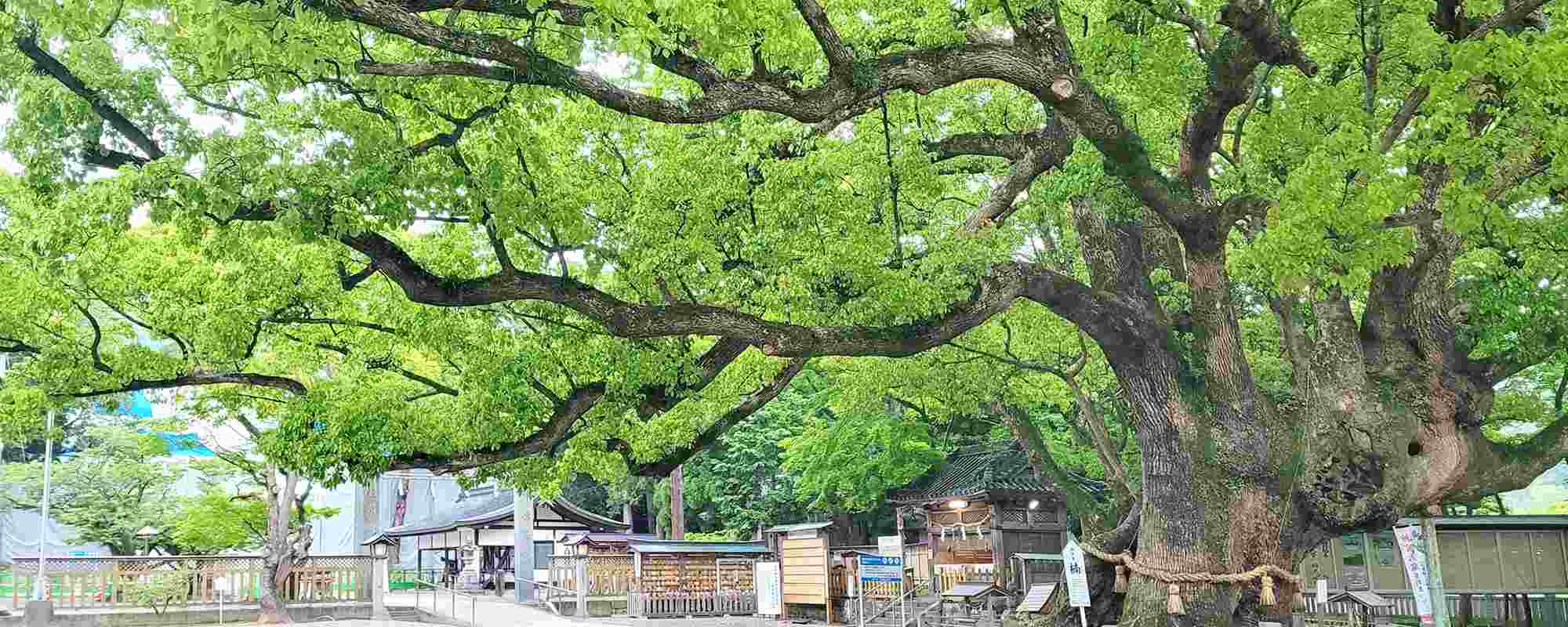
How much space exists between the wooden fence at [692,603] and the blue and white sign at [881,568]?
211 inches

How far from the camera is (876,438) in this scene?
24.3m

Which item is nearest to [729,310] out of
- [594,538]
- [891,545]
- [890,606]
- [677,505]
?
[891,545]

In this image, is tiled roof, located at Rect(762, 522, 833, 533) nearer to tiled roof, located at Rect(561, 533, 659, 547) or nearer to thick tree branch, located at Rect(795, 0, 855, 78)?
tiled roof, located at Rect(561, 533, 659, 547)

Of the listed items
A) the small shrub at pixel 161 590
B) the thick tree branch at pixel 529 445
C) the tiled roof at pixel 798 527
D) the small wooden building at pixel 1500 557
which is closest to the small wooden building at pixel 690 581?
the tiled roof at pixel 798 527

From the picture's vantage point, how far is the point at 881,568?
1861cm

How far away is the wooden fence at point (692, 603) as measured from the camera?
23.6 meters

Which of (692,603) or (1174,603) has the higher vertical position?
(1174,603)

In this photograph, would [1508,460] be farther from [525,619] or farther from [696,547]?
[525,619]

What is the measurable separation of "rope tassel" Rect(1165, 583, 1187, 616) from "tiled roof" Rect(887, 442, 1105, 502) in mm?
10221

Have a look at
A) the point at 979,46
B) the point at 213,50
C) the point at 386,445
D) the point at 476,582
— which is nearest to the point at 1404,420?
the point at 979,46

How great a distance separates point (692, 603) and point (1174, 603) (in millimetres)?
14683

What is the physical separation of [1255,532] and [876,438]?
13.2 m

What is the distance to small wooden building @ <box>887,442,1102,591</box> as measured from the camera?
875 inches

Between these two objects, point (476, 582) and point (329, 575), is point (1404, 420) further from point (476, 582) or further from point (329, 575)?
point (476, 582)
